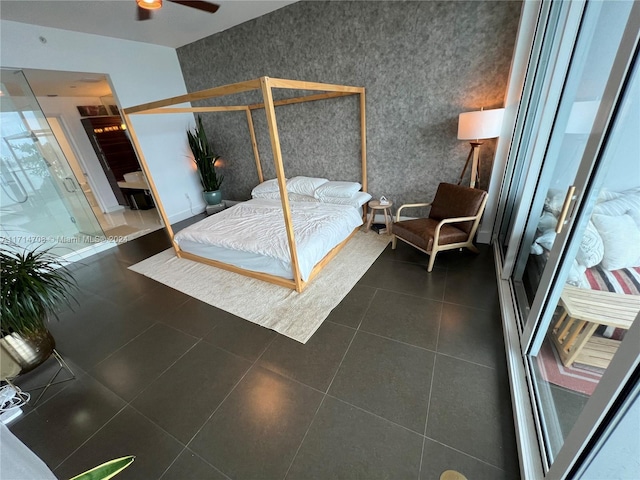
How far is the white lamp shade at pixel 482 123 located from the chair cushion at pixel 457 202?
0.52m

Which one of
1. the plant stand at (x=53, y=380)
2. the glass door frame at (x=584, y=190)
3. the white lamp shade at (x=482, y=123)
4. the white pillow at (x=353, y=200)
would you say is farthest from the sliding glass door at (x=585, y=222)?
the plant stand at (x=53, y=380)

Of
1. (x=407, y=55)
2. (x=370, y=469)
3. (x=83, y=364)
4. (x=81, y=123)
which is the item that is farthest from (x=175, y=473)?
(x=81, y=123)

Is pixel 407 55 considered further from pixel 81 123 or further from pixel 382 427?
pixel 81 123

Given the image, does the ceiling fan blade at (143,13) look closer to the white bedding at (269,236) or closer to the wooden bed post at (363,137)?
the white bedding at (269,236)

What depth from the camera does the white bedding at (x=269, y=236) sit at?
245cm

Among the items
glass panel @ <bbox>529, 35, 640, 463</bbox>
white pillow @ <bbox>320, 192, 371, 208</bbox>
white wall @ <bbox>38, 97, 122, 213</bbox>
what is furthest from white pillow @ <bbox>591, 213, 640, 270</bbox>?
white wall @ <bbox>38, 97, 122, 213</bbox>

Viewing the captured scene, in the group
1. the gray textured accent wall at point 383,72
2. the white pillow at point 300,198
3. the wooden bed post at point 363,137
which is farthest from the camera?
the white pillow at point 300,198

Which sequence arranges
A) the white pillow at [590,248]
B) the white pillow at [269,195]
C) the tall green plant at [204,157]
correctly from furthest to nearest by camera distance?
1. the tall green plant at [204,157]
2. the white pillow at [269,195]
3. the white pillow at [590,248]

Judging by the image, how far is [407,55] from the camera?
2879mm

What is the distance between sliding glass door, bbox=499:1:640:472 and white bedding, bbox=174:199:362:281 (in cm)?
171

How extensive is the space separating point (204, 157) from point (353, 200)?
299 cm

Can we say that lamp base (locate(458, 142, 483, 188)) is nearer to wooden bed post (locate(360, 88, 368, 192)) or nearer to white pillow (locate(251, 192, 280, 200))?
wooden bed post (locate(360, 88, 368, 192))

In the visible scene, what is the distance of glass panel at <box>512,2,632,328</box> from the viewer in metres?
1.22

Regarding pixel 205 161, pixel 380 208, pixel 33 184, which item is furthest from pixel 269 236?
pixel 33 184
